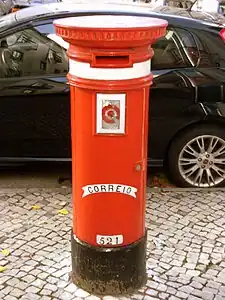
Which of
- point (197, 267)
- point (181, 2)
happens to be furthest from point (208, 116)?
point (181, 2)

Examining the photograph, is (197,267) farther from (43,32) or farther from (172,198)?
(43,32)

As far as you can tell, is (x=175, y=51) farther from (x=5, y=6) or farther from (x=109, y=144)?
(x=5, y=6)

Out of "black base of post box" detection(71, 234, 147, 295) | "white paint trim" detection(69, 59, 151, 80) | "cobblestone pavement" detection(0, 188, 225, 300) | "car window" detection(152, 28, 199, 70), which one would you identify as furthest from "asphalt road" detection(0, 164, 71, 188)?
"white paint trim" detection(69, 59, 151, 80)

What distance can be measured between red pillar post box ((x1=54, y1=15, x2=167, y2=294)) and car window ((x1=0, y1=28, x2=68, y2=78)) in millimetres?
1756

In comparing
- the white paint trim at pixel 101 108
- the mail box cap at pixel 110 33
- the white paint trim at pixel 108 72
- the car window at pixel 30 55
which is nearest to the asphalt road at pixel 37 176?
the car window at pixel 30 55

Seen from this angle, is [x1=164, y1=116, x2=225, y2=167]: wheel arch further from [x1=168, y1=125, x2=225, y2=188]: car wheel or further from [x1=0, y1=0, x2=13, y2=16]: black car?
[x1=0, y1=0, x2=13, y2=16]: black car

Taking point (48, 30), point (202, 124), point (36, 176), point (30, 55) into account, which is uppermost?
point (48, 30)

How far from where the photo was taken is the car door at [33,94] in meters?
4.95

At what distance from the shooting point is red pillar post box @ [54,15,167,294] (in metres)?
2.93

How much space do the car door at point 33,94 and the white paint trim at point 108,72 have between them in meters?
1.93

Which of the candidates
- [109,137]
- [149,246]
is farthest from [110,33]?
[149,246]

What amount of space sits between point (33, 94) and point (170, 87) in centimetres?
127

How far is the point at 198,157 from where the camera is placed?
5.09m

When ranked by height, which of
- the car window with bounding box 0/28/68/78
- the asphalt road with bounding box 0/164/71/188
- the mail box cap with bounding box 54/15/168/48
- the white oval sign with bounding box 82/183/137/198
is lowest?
the asphalt road with bounding box 0/164/71/188
